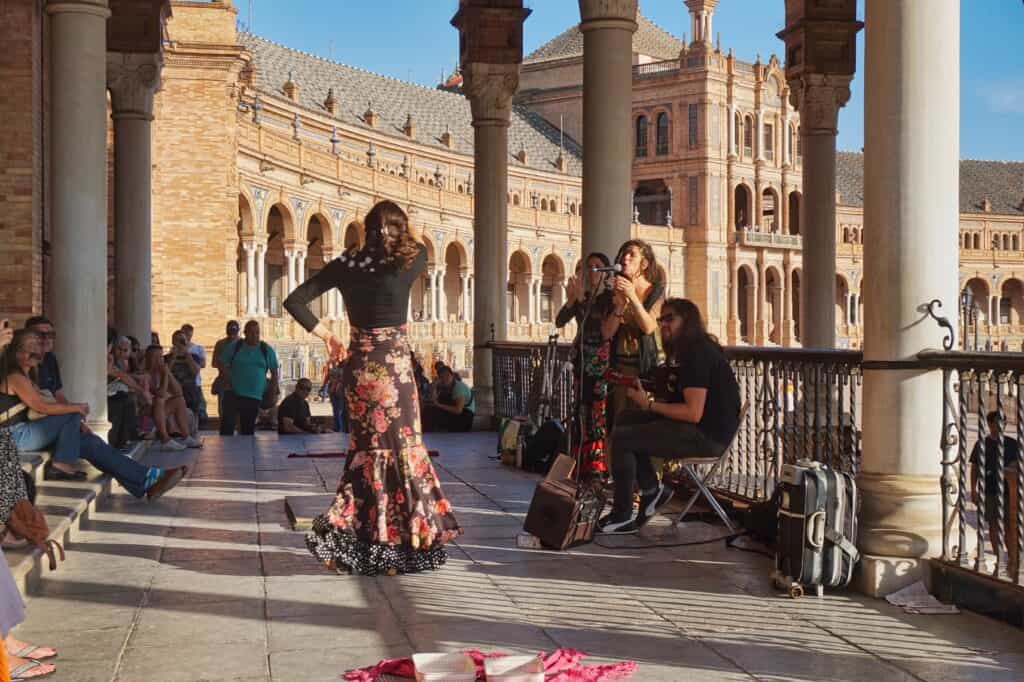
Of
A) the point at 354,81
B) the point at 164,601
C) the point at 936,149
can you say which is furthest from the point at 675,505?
the point at 354,81

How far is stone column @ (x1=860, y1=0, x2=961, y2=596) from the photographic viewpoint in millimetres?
5543

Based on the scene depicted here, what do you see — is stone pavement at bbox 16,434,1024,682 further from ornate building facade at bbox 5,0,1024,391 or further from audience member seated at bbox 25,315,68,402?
ornate building facade at bbox 5,0,1024,391

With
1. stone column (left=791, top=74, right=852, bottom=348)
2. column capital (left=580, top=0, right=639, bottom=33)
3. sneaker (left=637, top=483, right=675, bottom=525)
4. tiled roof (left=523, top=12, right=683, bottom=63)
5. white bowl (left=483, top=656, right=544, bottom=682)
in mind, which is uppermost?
tiled roof (left=523, top=12, right=683, bottom=63)

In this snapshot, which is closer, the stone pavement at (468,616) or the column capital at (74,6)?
the stone pavement at (468,616)

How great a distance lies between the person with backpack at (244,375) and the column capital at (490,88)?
350 cm

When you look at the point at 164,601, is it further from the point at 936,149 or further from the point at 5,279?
the point at 5,279

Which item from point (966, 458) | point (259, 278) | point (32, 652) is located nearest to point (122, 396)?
point (32, 652)

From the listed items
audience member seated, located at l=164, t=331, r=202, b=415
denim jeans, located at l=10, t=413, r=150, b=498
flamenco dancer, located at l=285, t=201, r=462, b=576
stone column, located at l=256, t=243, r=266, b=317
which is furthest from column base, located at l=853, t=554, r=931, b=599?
stone column, located at l=256, t=243, r=266, b=317

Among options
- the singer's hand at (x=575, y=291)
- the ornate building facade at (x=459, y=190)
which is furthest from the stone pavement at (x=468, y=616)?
the ornate building facade at (x=459, y=190)

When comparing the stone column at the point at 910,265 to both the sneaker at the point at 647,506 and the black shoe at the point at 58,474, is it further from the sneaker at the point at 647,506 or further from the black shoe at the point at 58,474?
the black shoe at the point at 58,474

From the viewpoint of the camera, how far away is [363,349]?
19.3ft

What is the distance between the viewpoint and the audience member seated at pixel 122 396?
10645 millimetres

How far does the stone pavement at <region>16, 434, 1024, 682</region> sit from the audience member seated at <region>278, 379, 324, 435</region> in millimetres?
7240

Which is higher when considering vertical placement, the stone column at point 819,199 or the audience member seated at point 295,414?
the stone column at point 819,199
